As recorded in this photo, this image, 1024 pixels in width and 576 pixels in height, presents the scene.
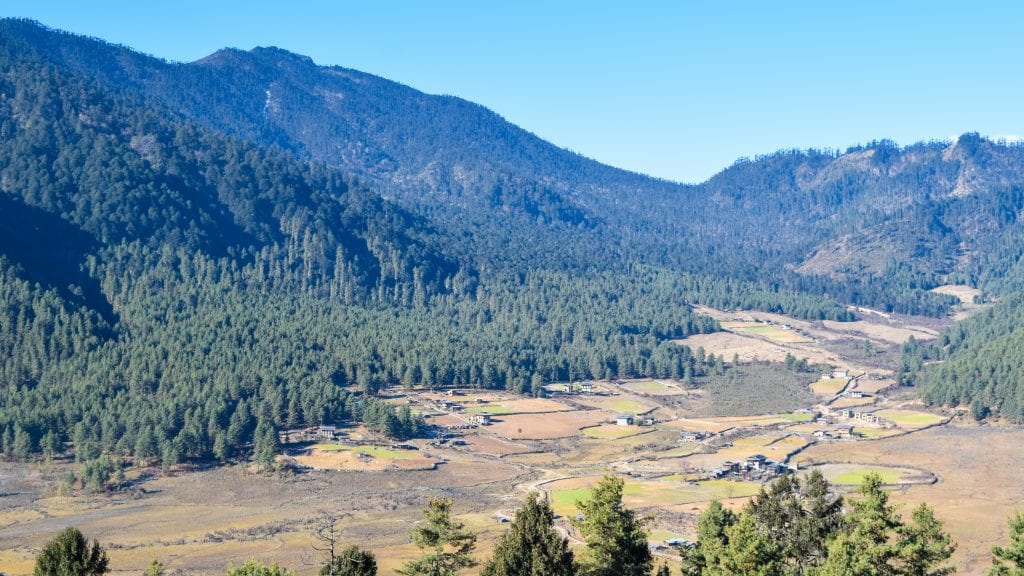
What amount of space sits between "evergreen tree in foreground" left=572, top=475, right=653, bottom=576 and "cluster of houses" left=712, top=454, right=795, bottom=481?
60012 millimetres

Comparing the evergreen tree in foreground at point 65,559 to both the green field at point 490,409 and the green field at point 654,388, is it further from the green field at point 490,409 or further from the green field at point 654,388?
the green field at point 654,388

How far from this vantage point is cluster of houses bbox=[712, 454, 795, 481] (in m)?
99.9

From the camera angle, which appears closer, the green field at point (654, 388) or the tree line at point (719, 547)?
the tree line at point (719, 547)

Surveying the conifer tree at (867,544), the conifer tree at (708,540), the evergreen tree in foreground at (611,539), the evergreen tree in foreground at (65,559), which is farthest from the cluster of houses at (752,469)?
the evergreen tree in foreground at (65,559)

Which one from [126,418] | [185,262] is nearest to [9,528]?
[126,418]

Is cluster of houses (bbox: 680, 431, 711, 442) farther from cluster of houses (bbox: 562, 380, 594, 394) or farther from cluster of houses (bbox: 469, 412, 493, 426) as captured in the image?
cluster of houses (bbox: 562, 380, 594, 394)

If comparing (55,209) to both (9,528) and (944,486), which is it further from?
(944,486)

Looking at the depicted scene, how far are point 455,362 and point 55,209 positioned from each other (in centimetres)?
8300

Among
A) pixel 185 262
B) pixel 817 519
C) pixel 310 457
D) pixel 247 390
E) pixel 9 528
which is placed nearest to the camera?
pixel 817 519

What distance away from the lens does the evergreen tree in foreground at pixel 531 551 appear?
3922 cm

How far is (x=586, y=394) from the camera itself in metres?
151

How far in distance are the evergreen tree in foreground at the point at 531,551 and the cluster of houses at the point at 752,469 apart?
208ft

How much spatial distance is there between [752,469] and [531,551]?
67698 millimetres

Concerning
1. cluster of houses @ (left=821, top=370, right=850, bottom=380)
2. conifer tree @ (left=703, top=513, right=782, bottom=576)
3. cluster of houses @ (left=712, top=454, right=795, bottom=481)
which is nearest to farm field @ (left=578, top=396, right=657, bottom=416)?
cluster of houses @ (left=712, top=454, right=795, bottom=481)
